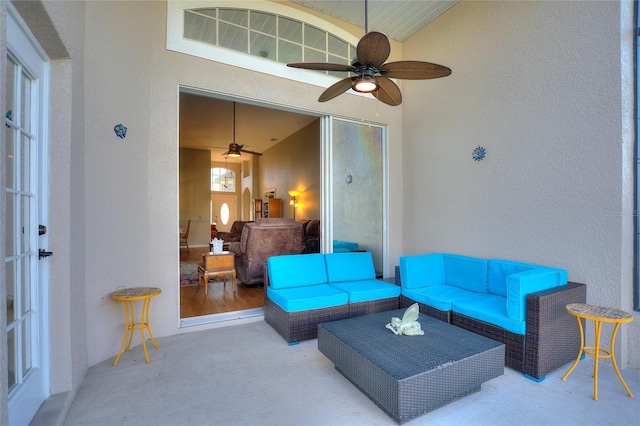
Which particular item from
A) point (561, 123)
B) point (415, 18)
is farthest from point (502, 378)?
point (415, 18)

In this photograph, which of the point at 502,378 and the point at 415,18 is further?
the point at 415,18

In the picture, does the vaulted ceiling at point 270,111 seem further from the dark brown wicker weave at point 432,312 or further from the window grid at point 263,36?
the dark brown wicker weave at point 432,312

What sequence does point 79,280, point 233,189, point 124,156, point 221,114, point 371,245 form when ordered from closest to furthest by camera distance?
point 79,280 → point 124,156 → point 371,245 → point 221,114 → point 233,189

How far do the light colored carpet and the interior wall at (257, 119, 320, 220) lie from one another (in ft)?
17.3

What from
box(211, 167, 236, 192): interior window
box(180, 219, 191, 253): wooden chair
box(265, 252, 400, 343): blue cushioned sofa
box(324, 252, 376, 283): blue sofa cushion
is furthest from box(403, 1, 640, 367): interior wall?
box(211, 167, 236, 192): interior window

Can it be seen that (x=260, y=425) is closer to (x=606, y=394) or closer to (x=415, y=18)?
(x=606, y=394)

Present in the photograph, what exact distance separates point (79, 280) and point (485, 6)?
5.04m

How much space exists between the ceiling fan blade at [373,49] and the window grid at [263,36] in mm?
1437

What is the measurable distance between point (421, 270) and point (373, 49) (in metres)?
2.46

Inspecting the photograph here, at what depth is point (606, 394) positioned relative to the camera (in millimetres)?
2193

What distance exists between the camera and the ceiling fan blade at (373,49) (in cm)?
216

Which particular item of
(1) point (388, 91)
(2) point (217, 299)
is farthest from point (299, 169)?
(1) point (388, 91)

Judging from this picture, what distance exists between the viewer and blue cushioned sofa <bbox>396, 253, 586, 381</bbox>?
239cm

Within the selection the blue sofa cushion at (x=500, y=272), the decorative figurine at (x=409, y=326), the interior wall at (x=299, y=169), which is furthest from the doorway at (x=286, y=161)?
the decorative figurine at (x=409, y=326)
